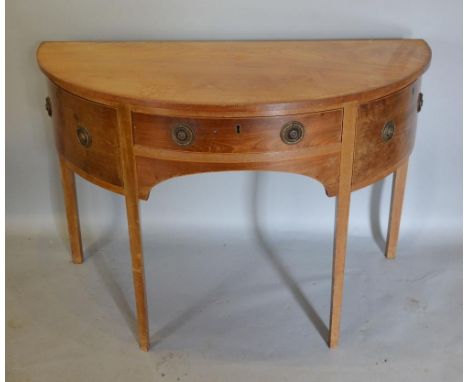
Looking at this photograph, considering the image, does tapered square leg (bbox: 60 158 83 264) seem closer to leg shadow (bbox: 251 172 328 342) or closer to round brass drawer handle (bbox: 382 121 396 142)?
leg shadow (bbox: 251 172 328 342)

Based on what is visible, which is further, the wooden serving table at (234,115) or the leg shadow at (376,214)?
the leg shadow at (376,214)

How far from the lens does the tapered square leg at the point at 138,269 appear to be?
146cm

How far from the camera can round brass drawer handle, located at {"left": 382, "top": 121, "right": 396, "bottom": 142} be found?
145 centimetres

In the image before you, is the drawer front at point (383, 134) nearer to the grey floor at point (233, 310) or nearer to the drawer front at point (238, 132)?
the drawer front at point (238, 132)

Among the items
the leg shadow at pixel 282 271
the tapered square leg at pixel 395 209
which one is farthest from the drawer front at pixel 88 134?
the tapered square leg at pixel 395 209

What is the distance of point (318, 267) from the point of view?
1.97 m

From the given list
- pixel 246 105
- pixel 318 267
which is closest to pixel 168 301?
pixel 318 267

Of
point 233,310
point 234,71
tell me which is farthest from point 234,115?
point 233,310

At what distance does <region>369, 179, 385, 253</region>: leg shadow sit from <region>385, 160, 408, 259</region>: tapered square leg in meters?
0.05

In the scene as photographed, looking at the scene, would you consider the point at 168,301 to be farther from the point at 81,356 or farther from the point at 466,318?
the point at 466,318

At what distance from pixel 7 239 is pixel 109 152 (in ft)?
2.75

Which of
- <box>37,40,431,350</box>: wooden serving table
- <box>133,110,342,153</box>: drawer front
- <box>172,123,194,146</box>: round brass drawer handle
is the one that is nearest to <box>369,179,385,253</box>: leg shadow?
<box>37,40,431,350</box>: wooden serving table

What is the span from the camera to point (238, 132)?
1323 millimetres

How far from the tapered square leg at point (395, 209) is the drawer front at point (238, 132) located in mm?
602
